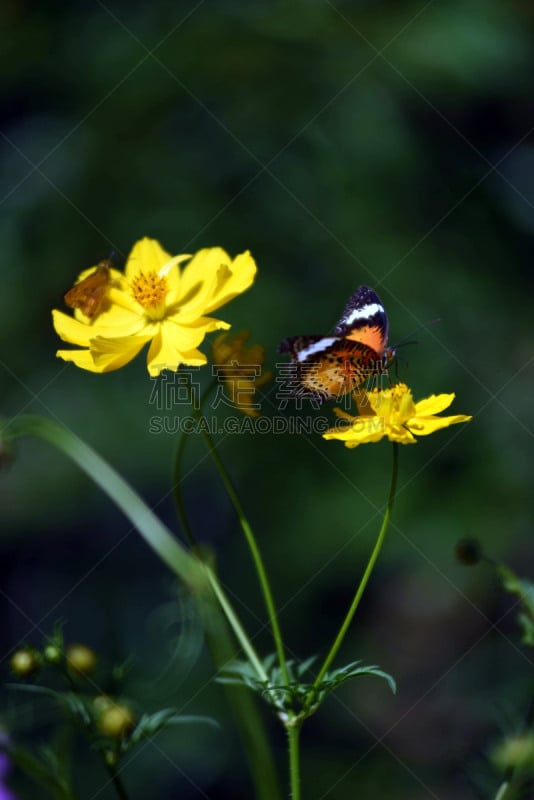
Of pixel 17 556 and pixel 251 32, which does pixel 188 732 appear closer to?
pixel 17 556

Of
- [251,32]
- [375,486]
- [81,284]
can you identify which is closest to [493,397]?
[375,486]

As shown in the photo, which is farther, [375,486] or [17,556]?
[17,556]

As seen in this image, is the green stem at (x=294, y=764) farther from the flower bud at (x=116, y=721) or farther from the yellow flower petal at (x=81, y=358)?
the yellow flower petal at (x=81, y=358)

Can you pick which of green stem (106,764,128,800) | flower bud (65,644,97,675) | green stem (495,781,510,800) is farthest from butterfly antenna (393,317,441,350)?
green stem (106,764,128,800)

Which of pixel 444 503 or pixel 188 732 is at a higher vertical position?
pixel 444 503

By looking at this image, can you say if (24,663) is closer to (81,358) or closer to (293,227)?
(81,358)

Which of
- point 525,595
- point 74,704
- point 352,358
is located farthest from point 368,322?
point 74,704

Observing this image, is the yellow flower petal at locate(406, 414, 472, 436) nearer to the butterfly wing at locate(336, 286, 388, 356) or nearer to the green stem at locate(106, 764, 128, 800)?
the butterfly wing at locate(336, 286, 388, 356)
